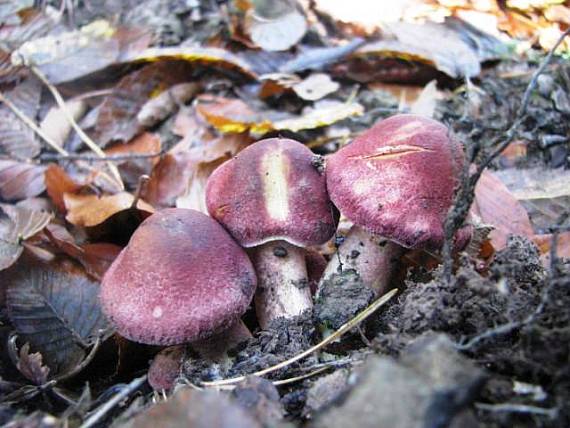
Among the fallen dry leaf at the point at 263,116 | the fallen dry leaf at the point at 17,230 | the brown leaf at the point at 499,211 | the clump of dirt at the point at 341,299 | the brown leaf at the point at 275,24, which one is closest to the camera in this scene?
the clump of dirt at the point at 341,299

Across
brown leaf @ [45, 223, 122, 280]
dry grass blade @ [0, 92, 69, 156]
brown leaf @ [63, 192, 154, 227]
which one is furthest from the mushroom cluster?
dry grass blade @ [0, 92, 69, 156]

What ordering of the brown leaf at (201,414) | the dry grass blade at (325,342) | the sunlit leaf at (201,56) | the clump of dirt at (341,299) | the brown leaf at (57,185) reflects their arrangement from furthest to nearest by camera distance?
the sunlit leaf at (201,56) → the brown leaf at (57,185) → the clump of dirt at (341,299) → the dry grass blade at (325,342) → the brown leaf at (201,414)

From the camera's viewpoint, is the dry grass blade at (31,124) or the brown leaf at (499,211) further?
the dry grass blade at (31,124)

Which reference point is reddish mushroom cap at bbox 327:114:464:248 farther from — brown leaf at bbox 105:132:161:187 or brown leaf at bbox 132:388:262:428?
brown leaf at bbox 105:132:161:187

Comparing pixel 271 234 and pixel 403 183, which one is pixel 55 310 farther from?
pixel 403 183

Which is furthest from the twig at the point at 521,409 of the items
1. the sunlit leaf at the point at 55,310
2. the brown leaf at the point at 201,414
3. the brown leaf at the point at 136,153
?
the brown leaf at the point at 136,153

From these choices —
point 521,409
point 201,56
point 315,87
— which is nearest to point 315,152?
point 315,87

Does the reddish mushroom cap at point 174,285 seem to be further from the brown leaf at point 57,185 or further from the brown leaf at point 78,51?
the brown leaf at point 78,51
